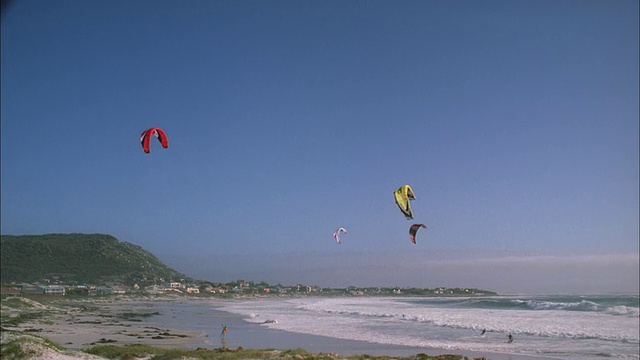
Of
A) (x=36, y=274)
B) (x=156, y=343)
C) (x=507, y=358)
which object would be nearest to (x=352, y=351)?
(x=507, y=358)

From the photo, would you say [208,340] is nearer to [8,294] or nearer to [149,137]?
[149,137]

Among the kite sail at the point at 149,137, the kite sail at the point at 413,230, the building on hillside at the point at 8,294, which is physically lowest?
the building on hillside at the point at 8,294

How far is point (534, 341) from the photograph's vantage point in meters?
20.2

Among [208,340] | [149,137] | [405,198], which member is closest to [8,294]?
[208,340]

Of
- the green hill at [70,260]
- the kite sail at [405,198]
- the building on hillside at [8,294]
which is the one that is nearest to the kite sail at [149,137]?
the kite sail at [405,198]

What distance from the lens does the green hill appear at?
3434 inches

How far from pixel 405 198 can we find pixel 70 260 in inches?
3837

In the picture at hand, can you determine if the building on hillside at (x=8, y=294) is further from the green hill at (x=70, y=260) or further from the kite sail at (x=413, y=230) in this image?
the kite sail at (x=413, y=230)

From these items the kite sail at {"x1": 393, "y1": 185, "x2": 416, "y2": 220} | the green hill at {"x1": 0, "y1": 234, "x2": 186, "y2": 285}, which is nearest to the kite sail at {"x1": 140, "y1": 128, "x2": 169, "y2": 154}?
the kite sail at {"x1": 393, "y1": 185, "x2": 416, "y2": 220}

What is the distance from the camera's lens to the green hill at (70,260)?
8722cm

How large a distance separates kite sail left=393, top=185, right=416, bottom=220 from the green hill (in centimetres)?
7986

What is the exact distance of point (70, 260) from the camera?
3888 inches

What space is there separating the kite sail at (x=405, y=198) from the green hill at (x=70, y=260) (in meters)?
79.9

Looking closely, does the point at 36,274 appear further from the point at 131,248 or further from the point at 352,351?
the point at 352,351
